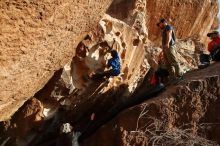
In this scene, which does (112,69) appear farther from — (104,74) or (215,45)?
(215,45)

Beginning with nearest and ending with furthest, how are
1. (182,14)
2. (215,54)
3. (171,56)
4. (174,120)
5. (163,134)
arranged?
(163,134) < (174,120) < (171,56) < (215,54) < (182,14)

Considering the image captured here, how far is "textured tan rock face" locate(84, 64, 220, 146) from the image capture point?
724 centimetres

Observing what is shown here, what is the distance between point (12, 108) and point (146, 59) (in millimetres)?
4322

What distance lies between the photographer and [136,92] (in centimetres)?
963

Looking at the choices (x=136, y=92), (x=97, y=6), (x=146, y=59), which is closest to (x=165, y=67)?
(x=136, y=92)

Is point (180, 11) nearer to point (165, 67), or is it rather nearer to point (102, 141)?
point (165, 67)

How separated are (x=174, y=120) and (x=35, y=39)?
2820 mm

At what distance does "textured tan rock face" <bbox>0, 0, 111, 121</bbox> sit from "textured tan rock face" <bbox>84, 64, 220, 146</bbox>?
1.58 meters

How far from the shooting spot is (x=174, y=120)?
7.54m

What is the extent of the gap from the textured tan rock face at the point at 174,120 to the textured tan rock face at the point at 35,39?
1.58 metres

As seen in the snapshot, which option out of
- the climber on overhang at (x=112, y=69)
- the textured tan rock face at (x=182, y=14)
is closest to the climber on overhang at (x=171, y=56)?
the climber on overhang at (x=112, y=69)

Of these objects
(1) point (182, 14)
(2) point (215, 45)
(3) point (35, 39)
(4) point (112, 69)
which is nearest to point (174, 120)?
(4) point (112, 69)

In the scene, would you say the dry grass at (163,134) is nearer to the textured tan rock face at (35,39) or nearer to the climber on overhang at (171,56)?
the climber on overhang at (171,56)

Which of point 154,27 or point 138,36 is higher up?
point 154,27
